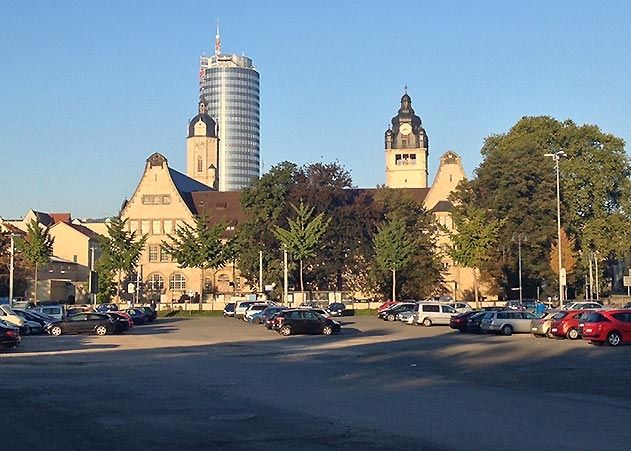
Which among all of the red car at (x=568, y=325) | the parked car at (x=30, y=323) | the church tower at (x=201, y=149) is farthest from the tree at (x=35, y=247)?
the church tower at (x=201, y=149)

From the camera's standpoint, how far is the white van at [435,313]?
60.3 metres

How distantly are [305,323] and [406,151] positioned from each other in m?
104

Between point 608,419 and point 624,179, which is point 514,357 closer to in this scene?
point 608,419

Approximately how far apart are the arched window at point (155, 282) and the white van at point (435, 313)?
6229cm

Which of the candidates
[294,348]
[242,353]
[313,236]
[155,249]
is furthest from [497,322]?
[155,249]

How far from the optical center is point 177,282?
118m

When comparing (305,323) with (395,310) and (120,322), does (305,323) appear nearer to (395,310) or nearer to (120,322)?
(120,322)

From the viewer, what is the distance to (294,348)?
37875mm

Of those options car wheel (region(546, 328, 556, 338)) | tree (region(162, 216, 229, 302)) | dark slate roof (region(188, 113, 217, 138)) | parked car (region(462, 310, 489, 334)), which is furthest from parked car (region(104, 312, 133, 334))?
dark slate roof (region(188, 113, 217, 138))

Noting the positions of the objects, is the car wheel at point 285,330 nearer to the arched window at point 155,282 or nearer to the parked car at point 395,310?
the parked car at point 395,310

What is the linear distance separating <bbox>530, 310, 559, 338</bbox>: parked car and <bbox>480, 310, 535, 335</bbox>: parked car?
2.34 m

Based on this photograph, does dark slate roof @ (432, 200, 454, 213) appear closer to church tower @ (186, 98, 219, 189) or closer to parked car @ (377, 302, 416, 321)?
parked car @ (377, 302, 416, 321)

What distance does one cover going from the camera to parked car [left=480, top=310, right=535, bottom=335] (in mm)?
48625

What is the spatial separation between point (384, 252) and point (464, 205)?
9281 millimetres
